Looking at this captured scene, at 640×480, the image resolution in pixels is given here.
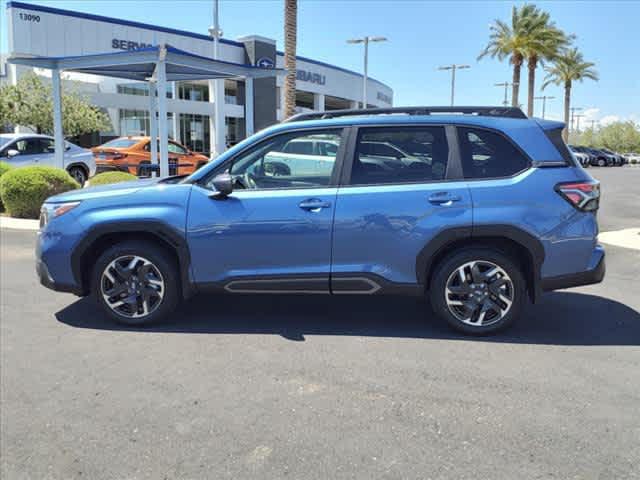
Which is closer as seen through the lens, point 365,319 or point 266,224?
point 266,224

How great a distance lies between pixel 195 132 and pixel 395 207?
36.1m

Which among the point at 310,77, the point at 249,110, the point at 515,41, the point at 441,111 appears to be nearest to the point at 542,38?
the point at 515,41

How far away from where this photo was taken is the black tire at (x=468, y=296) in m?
4.52

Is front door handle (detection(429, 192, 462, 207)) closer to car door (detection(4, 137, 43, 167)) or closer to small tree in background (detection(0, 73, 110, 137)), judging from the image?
car door (detection(4, 137, 43, 167))

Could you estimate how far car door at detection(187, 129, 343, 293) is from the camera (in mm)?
4543

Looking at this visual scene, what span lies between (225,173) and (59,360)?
1.91 metres

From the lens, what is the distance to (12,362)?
426 cm

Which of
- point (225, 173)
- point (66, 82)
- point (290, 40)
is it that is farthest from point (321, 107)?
point (225, 173)

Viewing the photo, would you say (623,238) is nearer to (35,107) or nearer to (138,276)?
(138,276)

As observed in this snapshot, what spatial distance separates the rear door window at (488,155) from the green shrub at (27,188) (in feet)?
32.2

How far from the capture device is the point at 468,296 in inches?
181

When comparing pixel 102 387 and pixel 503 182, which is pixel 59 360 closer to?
pixel 102 387

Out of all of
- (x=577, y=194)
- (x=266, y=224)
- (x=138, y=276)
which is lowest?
(x=138, y=276)

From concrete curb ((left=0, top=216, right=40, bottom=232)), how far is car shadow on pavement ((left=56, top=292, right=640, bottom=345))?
5923mm
